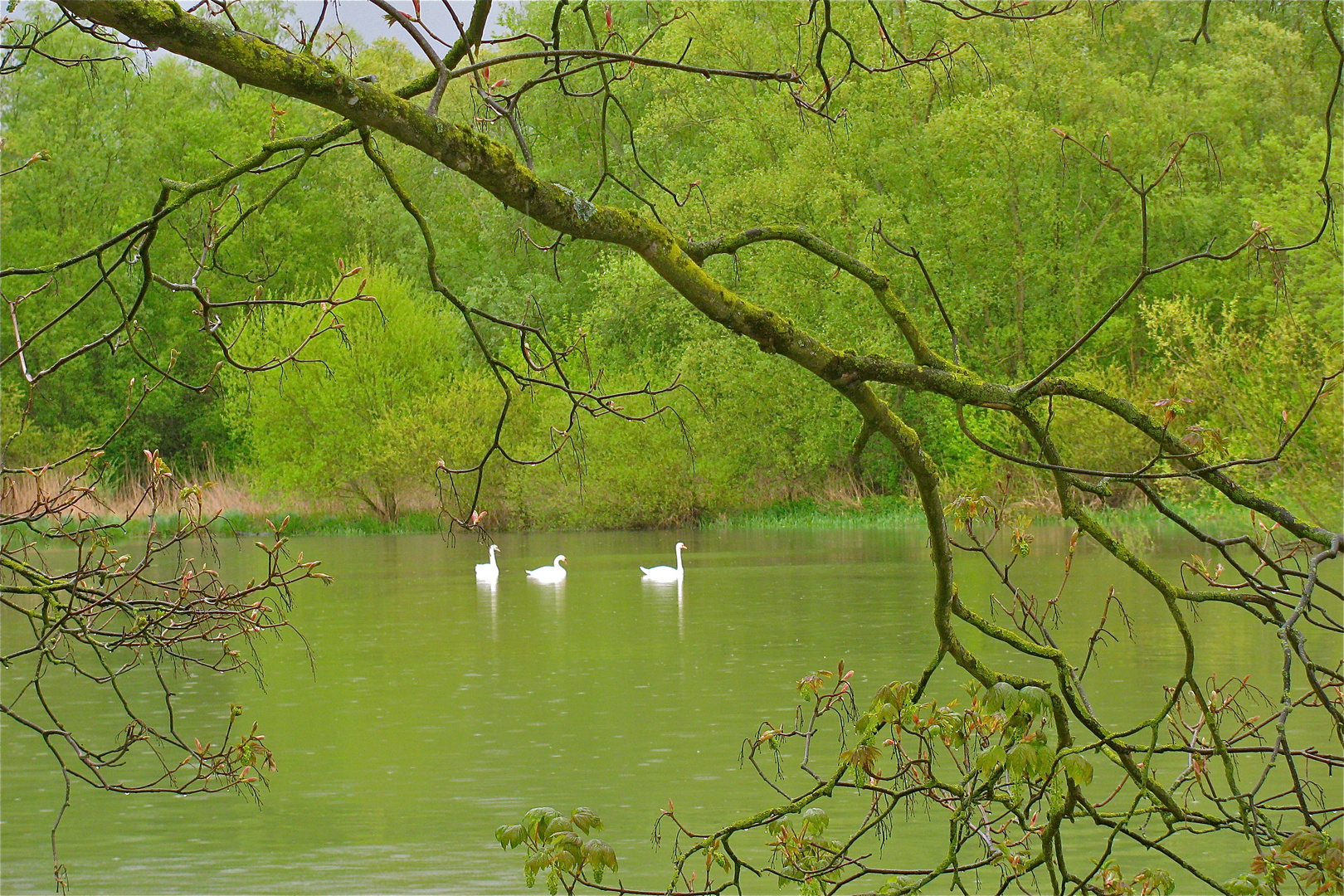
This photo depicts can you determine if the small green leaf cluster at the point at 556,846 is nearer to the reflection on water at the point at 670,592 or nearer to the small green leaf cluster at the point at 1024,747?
the small green leaf cluster at the point at 1024,747

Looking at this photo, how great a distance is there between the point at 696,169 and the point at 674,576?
58.1 feet

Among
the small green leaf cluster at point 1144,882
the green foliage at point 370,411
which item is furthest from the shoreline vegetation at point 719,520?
the small green leaf cluster at point 1144,882

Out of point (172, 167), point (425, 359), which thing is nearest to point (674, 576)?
point (425, 359)

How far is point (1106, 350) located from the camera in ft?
108

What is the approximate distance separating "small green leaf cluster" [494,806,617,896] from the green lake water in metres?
4.01

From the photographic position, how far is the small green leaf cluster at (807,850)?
3191mm

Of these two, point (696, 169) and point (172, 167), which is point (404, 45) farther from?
point (696, 169)

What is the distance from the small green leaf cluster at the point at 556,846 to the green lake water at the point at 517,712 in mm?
4010

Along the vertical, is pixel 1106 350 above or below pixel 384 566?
above

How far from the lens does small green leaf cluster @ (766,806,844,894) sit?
3.19 m

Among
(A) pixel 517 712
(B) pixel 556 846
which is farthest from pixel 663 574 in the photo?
(B) pixel 556 846

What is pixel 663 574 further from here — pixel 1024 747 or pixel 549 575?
pixel 1024 747

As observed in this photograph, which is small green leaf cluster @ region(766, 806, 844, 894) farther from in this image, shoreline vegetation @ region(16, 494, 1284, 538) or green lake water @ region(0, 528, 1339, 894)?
shoreline vegetation @ region(16, 494, 1284, 538)

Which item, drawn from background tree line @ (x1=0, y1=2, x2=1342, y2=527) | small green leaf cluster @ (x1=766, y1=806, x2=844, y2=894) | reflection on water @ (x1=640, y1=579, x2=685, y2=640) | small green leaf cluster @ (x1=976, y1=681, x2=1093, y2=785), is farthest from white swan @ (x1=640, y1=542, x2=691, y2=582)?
small green leaf cluster @ (x1=976, y1=681, x2=1093, y2=785)
